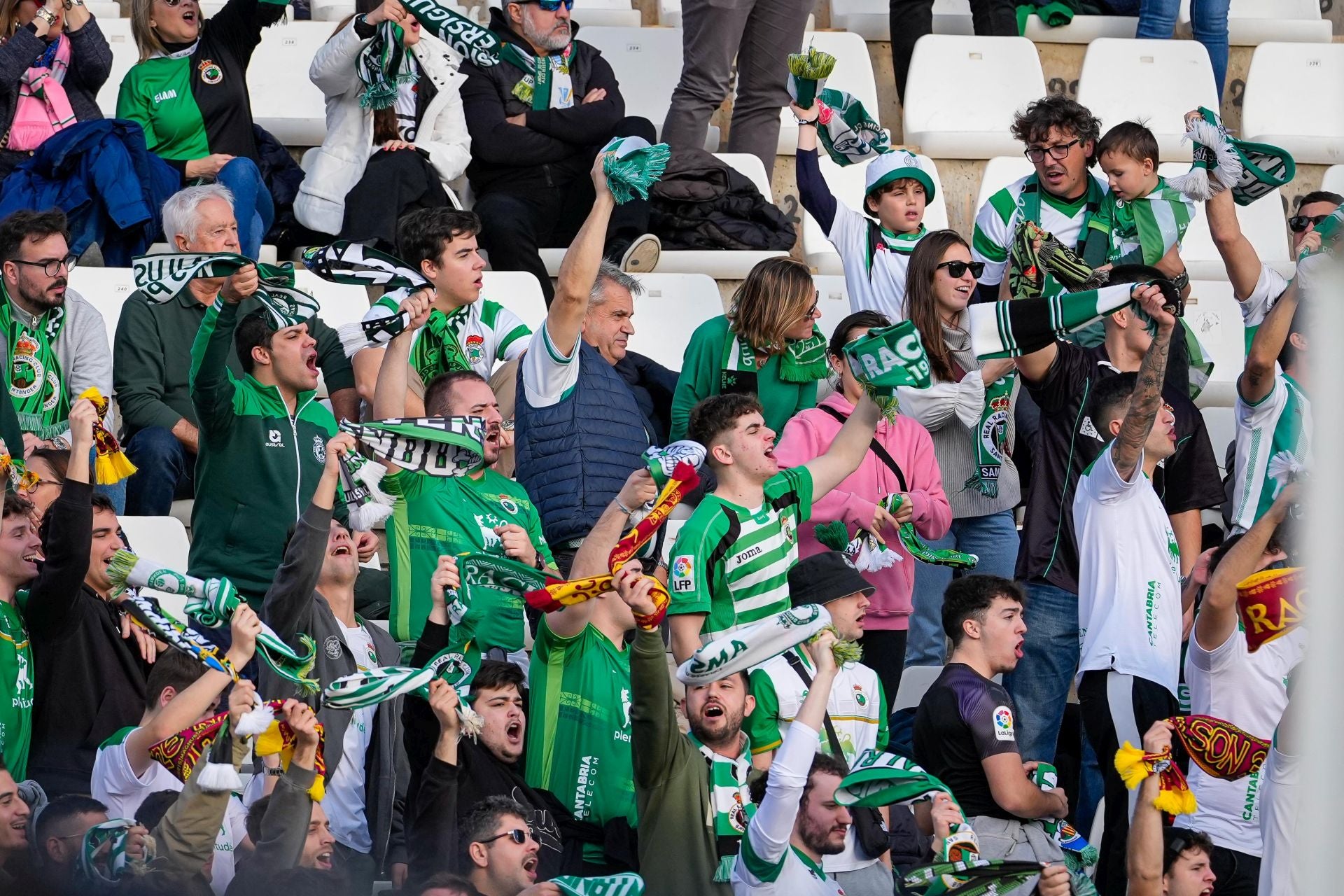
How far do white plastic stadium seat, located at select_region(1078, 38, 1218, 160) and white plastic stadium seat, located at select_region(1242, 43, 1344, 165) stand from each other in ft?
0.82

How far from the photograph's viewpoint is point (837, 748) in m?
4.20

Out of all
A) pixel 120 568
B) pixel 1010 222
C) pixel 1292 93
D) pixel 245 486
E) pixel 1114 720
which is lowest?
pixel 1114 720

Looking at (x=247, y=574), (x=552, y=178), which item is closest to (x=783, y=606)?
(x=247, y=574)

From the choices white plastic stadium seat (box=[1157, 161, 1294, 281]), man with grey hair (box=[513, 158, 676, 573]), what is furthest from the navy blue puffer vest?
white plastic stadium seat (box=[1157, 161, 1294, 281])

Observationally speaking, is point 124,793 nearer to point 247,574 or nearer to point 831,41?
point 247,574

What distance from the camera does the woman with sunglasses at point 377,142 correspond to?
19.3ft

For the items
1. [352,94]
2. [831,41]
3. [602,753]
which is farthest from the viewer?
[831,41]

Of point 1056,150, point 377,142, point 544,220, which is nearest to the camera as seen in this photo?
point 1056,150

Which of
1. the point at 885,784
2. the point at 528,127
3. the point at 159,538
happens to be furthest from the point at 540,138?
the point at 885,784

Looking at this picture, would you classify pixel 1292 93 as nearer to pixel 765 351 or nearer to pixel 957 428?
pixel 957 428

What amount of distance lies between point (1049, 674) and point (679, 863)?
1.39 metres

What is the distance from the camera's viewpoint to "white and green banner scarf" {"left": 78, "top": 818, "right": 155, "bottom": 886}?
3.38 metres

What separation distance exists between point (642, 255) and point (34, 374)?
2.15 m

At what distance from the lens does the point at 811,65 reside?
5.68 m
